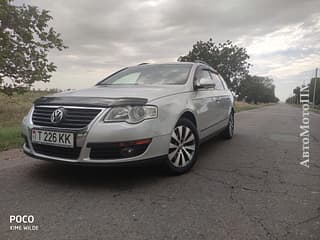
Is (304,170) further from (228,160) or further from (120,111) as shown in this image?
(120,111)

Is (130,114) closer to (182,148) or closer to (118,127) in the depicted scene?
(118,127)

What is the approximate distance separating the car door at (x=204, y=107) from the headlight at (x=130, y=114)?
109 centimetres

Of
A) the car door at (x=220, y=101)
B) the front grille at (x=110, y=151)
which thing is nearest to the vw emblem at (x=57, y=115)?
the front grille at (x=110, y=151)

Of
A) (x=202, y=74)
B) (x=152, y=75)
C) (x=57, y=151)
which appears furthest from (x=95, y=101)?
(x=202, y=74)

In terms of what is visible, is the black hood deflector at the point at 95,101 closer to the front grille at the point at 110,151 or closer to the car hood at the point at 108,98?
the car hood at the point at 108,98

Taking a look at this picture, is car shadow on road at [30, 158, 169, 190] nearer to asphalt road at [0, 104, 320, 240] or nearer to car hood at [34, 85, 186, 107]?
asphalt road at [0, 104, 320, 240]

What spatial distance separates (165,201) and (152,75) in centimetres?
229

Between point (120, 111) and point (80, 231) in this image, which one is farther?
point (120, 111)

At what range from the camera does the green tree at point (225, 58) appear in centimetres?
4319

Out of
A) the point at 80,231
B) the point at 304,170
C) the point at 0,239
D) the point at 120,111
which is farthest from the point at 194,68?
the point at 0,239

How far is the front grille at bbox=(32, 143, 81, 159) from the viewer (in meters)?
2.73

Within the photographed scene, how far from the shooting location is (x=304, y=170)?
12.0ft

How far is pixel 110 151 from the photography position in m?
2.70

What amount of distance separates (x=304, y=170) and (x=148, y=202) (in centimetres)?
247
